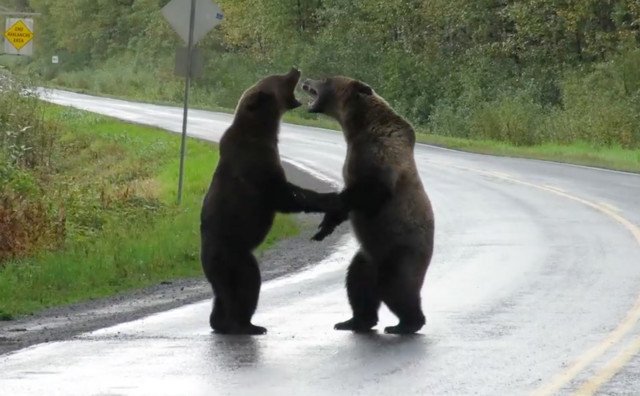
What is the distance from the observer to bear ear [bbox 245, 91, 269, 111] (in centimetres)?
973

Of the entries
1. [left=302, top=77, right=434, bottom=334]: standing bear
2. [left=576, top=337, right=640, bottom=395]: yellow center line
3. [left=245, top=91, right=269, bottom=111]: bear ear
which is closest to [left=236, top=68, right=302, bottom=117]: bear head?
[left=245, top=91, right=269, bottom=111]: bear ear

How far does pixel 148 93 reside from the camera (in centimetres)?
7100

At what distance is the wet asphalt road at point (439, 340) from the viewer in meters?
8.33

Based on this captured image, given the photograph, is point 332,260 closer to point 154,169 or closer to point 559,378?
point 559,378

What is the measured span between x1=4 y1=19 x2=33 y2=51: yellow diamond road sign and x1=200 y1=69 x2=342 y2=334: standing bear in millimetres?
29985

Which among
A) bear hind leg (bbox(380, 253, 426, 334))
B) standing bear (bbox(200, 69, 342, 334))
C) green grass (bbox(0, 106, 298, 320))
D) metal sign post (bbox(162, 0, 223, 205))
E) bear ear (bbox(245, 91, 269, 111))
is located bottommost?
green grass (bbox(0, 106, 298, 320))

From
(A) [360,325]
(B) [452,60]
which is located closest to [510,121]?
(B) [452,60]

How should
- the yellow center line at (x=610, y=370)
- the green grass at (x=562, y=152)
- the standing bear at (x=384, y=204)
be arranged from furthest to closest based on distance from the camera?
the green grass at (x=562, y=152)
the standing bear at (x=384, y=204)
the yellow center line at (x=610, y=370)

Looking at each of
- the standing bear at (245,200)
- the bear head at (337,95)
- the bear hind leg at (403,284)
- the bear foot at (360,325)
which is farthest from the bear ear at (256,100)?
the bear foot at (360,325)

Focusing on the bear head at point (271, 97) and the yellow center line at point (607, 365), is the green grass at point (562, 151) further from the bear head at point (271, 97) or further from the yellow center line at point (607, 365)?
the bear head at point (271, 97)

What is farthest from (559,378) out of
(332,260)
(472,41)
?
(472,41)

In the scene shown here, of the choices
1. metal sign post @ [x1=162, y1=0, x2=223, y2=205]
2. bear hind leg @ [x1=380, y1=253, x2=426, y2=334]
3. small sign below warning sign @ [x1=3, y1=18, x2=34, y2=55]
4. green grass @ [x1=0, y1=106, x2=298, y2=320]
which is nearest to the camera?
bear hind leg @ [x1=380, y1=253, x2=426, y2=334]

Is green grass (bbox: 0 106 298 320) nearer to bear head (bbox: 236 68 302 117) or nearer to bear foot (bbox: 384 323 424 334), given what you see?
bear head (bbox: 236 68 302 117)

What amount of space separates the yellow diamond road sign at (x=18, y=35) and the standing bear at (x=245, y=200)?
98.4 feet
